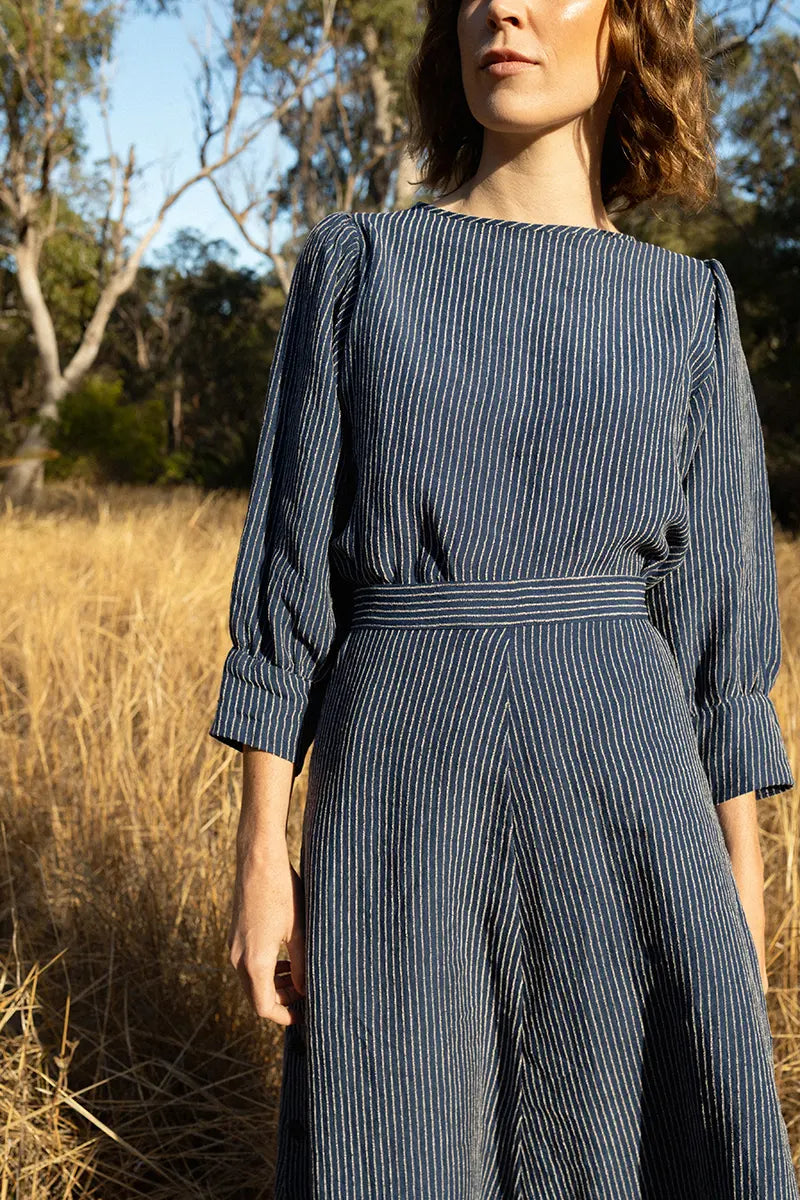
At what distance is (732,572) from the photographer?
108 cm

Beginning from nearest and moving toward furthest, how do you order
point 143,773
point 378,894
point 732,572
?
1. point 378,894
2. point 732,572
3. point 143,773

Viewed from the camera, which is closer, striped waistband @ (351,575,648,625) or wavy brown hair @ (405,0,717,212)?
striped waistband @ (351,575,648,625)

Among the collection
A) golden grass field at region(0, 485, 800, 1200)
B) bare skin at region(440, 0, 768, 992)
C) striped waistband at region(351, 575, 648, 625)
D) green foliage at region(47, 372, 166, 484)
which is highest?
green foliage at region(47, 372, 166, 484)

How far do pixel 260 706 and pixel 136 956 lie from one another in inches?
56.6

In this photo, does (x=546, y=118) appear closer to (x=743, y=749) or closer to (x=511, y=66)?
(x=511, y=66)

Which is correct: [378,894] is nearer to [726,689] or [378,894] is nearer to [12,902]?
[726,689]

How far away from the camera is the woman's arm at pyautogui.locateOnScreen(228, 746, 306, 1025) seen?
0.99m

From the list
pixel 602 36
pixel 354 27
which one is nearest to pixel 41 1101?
pixel 602 36

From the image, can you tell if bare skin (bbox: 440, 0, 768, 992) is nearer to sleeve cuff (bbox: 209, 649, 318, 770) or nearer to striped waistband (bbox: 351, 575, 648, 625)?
striped waistband (bbox: 351, 575, 648, 625)

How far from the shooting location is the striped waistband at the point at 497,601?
39.0 inches

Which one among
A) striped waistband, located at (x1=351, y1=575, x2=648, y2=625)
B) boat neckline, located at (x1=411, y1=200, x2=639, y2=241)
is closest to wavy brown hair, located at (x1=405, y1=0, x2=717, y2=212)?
boat neckline, located at (x1=411, y1=200, x2=639, y2=241)

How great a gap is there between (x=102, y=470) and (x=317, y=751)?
15.3 metres

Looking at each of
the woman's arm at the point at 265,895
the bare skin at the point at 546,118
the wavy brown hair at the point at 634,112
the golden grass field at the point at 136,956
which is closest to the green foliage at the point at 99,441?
the golden grass field at the point at 136,956

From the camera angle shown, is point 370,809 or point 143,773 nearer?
point 370,809
